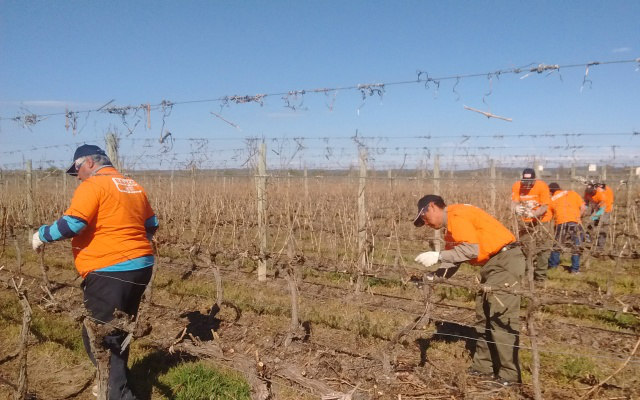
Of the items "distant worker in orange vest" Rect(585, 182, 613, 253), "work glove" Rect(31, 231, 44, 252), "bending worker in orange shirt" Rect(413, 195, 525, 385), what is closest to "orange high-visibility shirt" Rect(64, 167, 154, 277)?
"work glove" Rect(31, 231, 44, 252)

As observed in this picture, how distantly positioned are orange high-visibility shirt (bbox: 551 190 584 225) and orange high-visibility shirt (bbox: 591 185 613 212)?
63 centimetres

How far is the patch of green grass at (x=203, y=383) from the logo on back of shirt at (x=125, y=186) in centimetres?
144

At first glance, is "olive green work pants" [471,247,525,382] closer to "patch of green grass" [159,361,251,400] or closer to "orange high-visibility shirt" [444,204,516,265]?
"orange high-visibility shirt" [444,204,516,265]

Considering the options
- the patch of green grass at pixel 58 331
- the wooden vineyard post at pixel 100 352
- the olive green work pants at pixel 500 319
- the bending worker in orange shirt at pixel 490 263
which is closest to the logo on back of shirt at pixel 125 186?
the wooden vineyard post at pixel 100 352

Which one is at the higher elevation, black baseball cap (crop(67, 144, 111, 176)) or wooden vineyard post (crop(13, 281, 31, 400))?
black baseball cap (crop(67, 144, 111, 176))

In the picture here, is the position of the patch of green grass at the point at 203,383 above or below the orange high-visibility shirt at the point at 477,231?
below

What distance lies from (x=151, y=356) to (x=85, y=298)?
4.05 ft

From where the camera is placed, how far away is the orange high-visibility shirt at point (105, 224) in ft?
9.12

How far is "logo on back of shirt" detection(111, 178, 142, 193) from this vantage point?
9.53 feet

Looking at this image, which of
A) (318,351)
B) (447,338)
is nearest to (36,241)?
(318,351)

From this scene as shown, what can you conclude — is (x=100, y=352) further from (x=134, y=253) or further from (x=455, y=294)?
(x=455, y=294)

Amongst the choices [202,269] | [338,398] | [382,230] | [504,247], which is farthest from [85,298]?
[382,230]

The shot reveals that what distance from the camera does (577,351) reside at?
4.02 metres

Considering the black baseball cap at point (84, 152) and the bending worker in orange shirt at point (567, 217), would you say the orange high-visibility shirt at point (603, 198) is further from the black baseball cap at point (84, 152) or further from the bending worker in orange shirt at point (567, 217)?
the black baseball cap at point (84, 152)
